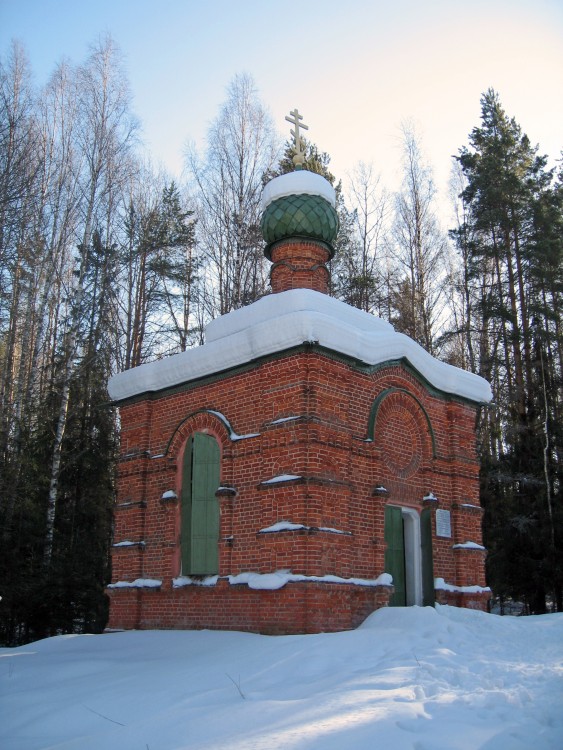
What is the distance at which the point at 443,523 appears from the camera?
32.1ft

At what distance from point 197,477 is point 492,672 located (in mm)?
4573

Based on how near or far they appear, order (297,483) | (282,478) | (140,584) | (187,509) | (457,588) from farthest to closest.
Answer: (457,588), (140,584), (187,509), (282,478), (297,483)

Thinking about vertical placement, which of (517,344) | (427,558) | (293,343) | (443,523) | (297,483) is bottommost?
(427,558)

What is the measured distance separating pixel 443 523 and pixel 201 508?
132 inches

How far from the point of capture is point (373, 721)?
13.7ft

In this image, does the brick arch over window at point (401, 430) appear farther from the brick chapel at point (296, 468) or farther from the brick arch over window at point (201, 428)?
the brick arch over window at point (201, 428)

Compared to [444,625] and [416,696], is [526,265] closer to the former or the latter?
[444,625]

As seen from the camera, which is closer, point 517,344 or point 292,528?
point 292,528

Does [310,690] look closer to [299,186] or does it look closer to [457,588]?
[457,588]

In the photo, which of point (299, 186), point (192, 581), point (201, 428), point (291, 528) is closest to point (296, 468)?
point (291, 528)

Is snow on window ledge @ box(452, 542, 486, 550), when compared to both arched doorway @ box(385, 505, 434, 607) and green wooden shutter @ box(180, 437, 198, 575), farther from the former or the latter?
green wooden shutter @ box(180, 437, 198, 575)

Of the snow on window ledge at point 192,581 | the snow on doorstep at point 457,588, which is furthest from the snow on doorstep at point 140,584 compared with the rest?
the snow on doorstep at point 457,588

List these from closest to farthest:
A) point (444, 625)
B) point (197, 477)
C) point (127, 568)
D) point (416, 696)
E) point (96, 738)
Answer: point (96, 738) < point (416, 696) < point (444, 625) < point (197, 477) < point (127, 568)

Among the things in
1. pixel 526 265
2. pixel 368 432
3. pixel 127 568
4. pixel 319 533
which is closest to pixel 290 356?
pixel 368 432
